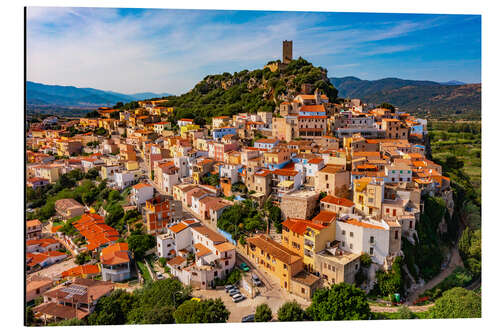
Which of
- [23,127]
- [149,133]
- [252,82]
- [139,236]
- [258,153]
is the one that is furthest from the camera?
[252,82]

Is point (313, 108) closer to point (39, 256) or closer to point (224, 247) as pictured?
point (224, 247)

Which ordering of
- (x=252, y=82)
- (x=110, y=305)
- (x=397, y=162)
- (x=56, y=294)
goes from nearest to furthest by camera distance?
(x=110, y=305), (x=56, y=294), (x=397, y=162), (x=252, y=82)

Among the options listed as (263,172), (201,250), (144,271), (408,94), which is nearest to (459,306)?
(201,250)

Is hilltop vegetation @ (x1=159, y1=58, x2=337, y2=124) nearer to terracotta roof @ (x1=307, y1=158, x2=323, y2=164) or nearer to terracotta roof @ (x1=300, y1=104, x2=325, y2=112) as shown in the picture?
terracotta roof @ (x1=300, y1=104, x2=325, y2=112)

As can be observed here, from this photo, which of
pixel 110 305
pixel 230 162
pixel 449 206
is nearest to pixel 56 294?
pixel 110 305

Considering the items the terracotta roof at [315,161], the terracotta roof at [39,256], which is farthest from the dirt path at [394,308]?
the terracotta roof at [39,256]

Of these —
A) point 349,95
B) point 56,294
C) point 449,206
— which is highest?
point 349,95
